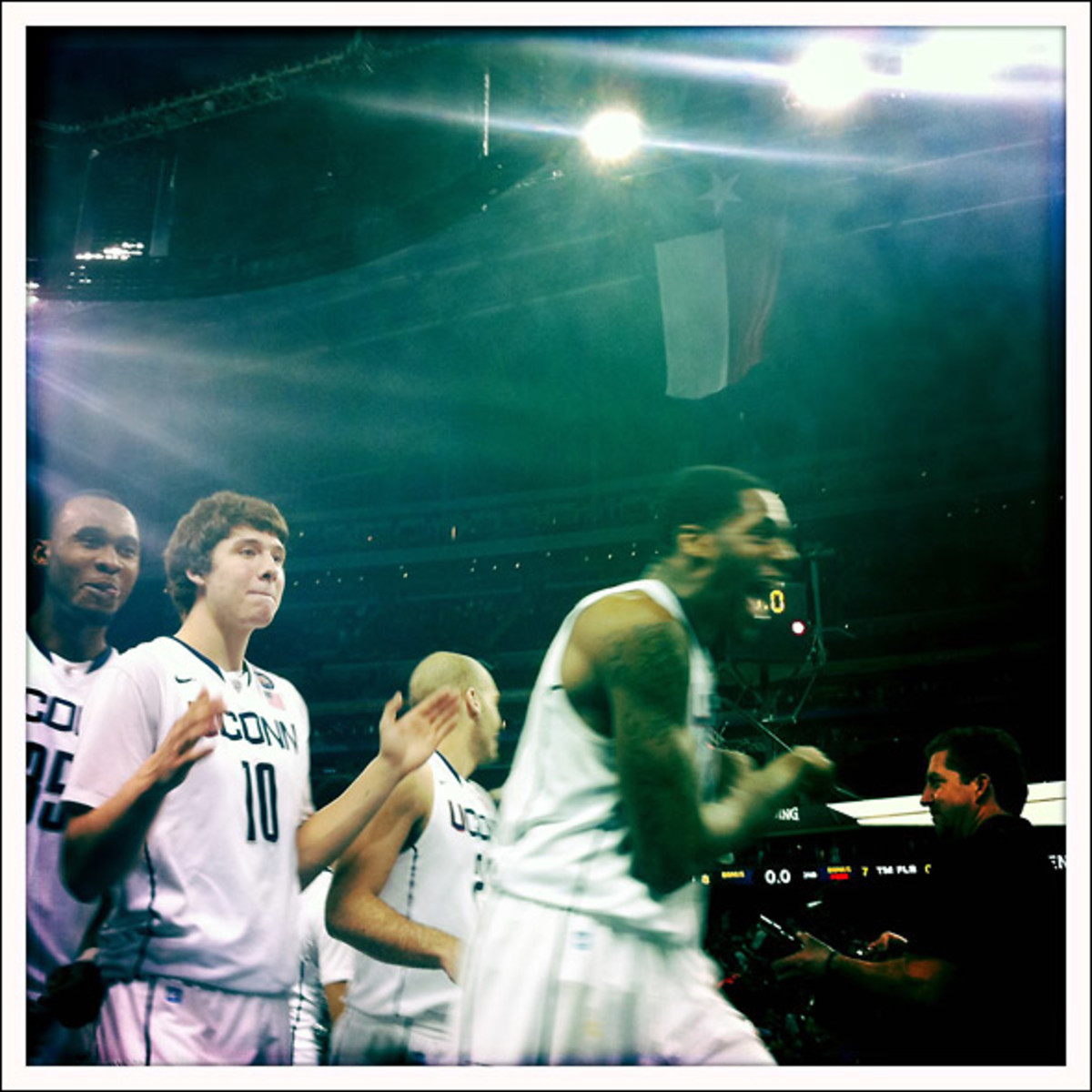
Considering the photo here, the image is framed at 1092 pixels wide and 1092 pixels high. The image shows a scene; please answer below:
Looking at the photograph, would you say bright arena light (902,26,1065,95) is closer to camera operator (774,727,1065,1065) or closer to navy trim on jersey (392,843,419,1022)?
camera operator (774,727,1065,1065)

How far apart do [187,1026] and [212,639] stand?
3.75 feet

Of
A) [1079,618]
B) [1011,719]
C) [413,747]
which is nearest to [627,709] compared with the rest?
[413,747]

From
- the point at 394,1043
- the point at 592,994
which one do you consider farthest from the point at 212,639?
the point at 592,994

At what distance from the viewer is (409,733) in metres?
3.39

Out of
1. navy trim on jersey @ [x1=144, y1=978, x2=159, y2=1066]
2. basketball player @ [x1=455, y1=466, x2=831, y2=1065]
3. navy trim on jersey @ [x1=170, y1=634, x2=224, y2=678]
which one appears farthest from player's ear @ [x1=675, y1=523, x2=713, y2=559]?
navy trim on jersey @ [x1=144, y1=978, x2=159, y2=1066]

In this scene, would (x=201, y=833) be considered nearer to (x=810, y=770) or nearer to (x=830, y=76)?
(x=810, y=770)

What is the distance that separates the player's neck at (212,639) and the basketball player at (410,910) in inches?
26.9

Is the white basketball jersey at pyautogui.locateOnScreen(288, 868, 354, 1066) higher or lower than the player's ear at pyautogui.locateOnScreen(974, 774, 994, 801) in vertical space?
lower

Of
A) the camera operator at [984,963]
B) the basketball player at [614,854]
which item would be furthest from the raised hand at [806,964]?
the basketball player at [614,854]

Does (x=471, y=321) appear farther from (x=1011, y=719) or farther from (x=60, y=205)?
(x=1011, y=719)

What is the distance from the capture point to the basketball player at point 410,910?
3.18 meters

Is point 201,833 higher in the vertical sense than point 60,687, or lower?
lower

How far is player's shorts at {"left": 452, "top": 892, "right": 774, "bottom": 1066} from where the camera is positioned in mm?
2240

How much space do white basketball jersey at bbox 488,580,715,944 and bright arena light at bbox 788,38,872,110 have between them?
2.34m
